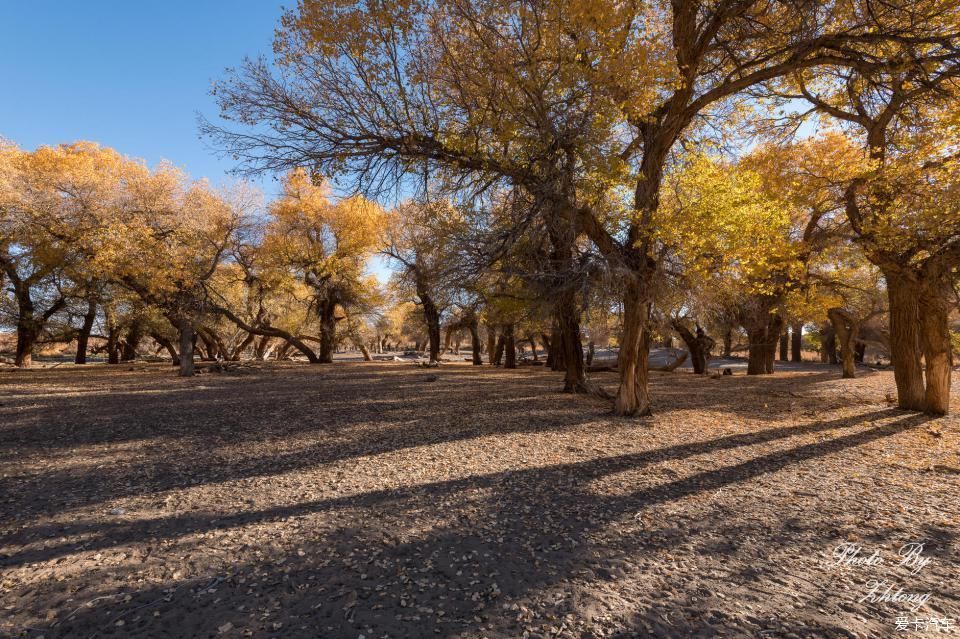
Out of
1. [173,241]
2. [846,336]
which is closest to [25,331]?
[173,241]

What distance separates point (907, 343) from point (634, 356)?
5.97 meters

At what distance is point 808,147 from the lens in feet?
39.8

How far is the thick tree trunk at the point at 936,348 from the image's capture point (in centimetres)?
878

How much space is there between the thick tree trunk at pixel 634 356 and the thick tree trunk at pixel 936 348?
220 inches

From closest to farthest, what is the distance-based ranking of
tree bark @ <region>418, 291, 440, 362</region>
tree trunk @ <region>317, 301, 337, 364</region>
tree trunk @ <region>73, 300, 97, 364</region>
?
tree bark @ <region>418, 291, 440, 362</region> < tree trunk @ <region>73, 300, 97, 364</region> < tree trunk @ <region>317, 301, 337, 364</region>

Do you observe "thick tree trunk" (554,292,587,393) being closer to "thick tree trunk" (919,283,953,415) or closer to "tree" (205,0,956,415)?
"tree" (205,0,956,415)

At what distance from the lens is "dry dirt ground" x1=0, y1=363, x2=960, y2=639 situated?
2664 millimetres

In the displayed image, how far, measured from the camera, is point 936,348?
882cm

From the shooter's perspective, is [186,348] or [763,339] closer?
[186,348]

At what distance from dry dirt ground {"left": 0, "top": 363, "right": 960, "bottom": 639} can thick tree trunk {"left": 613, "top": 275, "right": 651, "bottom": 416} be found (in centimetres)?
120

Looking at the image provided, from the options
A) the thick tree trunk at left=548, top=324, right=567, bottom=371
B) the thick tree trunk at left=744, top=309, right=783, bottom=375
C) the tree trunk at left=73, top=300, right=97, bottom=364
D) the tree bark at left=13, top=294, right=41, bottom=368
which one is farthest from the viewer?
the tree trunk at left=73, top=300, right=97, bottom=364
